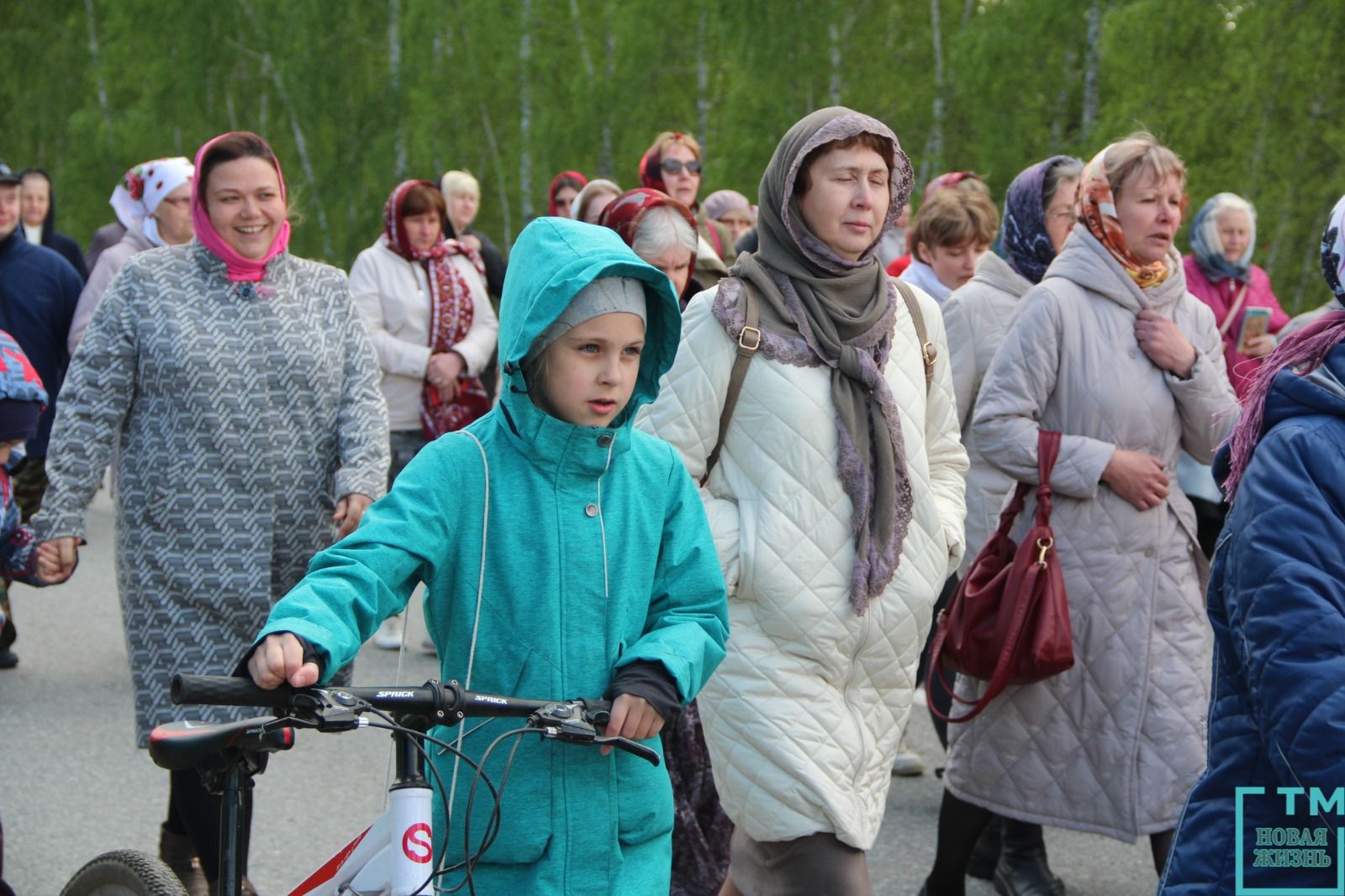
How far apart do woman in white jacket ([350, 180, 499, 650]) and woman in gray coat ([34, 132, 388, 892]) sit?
341cm

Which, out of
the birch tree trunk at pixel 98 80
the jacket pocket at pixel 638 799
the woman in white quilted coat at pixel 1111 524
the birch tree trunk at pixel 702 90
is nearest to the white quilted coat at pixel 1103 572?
the woman in white quilted coat at pixel 1111 524

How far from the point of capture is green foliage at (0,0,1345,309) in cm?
1631

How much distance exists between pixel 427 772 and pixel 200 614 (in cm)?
170

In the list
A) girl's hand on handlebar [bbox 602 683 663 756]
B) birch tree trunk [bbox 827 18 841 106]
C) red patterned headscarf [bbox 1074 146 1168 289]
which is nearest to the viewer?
girl's hand on handlebar [bbox 602 683 663 756]

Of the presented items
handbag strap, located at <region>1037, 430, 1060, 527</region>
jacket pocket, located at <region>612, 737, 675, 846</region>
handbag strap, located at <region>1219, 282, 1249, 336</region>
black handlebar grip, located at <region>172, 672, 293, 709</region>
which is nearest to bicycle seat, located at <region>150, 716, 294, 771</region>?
black handlebar grip, located at <region>172, 672, 293, 709</region>

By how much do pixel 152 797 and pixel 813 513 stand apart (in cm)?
336

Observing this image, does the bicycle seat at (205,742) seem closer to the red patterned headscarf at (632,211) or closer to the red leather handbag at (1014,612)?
the red leather handbag at (1014,612)

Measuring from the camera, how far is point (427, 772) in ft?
10.7

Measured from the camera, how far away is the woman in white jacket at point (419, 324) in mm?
8336

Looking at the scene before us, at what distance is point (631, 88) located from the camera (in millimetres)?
25141

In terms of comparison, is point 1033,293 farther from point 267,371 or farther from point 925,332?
point 267,371

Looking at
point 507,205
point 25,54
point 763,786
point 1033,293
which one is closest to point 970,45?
point 507,205

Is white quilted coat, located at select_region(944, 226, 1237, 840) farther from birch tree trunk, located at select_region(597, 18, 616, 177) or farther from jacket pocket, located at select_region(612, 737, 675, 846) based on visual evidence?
birch tree trunk, located at select_region(597, 18, 616, 177)

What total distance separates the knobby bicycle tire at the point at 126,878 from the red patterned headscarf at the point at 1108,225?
10.1 feet
